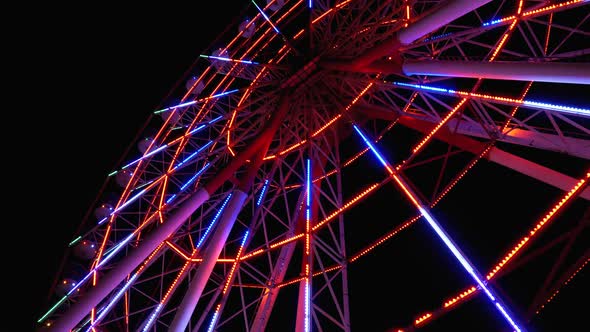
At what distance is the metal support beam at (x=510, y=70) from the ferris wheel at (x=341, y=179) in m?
0.02

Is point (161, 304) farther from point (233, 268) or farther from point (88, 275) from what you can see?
point (88, 275)

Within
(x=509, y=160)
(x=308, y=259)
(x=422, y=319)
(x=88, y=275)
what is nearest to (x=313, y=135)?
(x=308, y=259)

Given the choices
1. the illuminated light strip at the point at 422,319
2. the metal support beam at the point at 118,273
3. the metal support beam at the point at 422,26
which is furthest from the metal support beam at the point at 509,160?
the metal support beam at the point at 118,273

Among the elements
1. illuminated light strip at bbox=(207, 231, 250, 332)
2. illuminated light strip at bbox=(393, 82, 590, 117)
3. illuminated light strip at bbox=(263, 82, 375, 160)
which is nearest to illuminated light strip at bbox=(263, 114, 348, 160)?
illuminated light strip at bbox=(263, 82, 375, 160)

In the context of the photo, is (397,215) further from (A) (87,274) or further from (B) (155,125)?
(A) (87,274)

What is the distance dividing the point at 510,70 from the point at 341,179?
6.41m

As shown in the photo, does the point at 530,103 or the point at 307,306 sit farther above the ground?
the point at 530,103

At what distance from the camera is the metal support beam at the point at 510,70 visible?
14.5 ft

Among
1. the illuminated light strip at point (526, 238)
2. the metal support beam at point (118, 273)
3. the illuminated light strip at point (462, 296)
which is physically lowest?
the illuminated light strip at point (462, 296)

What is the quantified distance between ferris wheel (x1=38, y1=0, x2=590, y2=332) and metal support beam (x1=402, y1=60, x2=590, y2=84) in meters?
0.02

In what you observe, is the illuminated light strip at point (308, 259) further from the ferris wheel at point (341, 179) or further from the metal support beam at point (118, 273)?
the metal support beam at point (118, 273)

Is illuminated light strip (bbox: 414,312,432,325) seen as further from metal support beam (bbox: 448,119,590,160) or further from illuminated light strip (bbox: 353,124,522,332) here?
metal support beam (bbox: 448,119,590,160)

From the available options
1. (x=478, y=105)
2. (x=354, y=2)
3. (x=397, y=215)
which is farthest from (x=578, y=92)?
(x=397, y=215)

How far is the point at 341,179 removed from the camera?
37.6 ft
